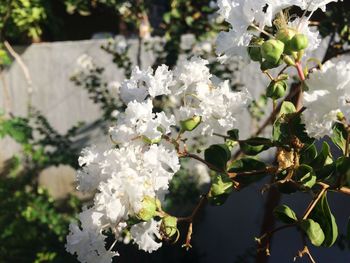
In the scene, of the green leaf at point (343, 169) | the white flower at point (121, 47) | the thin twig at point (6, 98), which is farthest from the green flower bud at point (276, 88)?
the thin twig at point (6, 98)

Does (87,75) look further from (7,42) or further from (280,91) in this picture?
(280,91)

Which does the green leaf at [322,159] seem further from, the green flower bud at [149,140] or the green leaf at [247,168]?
the green flower bud at [149,140]

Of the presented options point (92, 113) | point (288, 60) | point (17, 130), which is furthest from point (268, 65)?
point (92, 113)

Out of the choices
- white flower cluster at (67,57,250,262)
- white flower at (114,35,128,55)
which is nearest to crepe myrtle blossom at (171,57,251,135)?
white flower cluster at (67,57,250,262)

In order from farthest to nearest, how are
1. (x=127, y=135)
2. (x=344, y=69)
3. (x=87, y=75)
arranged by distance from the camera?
(x=87, y=75) < (x=127, y=135) < (x=344, y=69)

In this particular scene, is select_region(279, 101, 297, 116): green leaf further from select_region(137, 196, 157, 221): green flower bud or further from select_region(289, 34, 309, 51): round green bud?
select_region(137, 196, 157, 221): green flower bud

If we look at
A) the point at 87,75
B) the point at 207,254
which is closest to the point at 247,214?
the point at 207,254
